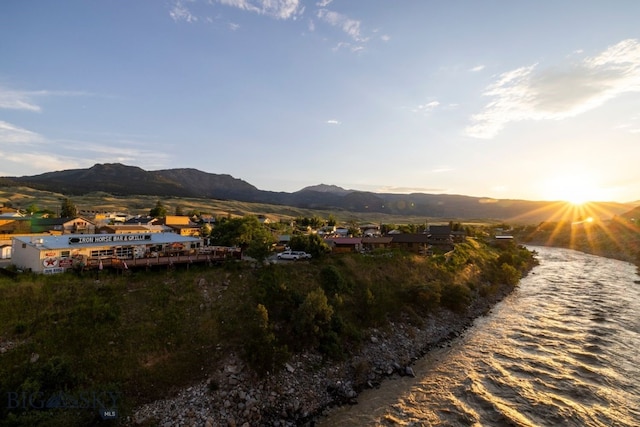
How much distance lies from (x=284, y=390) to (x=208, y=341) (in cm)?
746

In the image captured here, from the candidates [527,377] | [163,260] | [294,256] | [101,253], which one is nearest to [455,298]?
[527,377]

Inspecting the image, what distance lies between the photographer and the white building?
30.3 metres

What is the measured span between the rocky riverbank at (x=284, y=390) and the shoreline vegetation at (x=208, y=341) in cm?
8

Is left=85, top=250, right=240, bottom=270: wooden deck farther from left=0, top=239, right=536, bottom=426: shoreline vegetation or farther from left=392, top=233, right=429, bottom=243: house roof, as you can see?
left=392, top=233, right=429, bottom=243: house roof

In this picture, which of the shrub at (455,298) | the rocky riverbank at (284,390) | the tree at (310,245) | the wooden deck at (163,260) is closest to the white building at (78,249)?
the wooden deck at (163,260)

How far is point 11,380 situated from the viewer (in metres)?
19.9

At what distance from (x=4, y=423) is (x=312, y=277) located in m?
25.8

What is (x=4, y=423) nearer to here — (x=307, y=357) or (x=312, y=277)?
(x=307, y=357)

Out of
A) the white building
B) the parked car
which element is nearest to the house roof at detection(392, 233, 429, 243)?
the parked car

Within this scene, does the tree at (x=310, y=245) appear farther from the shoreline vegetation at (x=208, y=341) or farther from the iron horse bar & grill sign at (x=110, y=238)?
the iron horse bar & grill sign at (x=110, y=238)

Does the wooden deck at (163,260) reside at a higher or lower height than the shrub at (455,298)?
higher

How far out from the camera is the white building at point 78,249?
99.3ft

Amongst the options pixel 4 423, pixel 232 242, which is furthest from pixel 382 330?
pixel 4 423

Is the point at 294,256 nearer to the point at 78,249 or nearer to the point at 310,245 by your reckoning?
the point at 310,245
